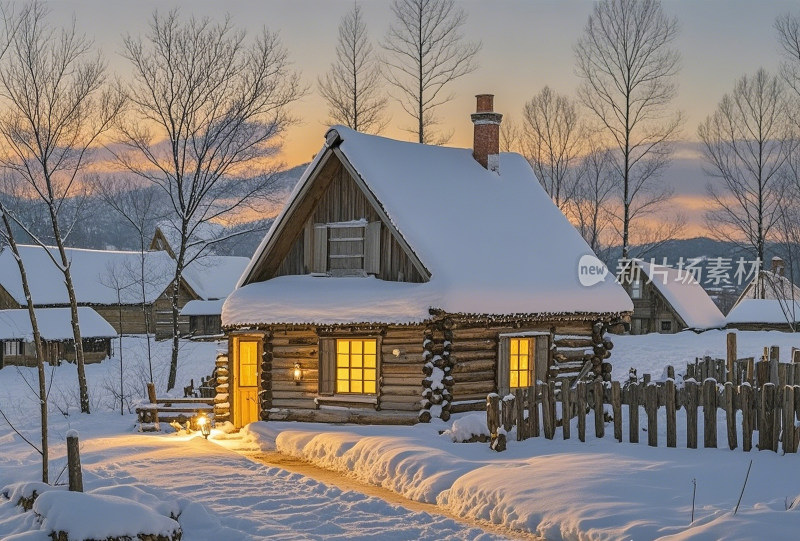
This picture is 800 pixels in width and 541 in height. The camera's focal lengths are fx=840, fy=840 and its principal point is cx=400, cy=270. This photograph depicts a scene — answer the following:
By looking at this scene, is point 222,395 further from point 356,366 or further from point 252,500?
point 252,500

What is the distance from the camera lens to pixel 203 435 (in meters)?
20.9

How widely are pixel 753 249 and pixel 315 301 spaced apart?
30.7 metres

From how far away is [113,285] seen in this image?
183ft

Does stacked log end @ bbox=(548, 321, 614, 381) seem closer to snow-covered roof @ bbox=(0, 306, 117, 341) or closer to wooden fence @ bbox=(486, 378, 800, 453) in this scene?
wooden fence @ bbox=(486, 378, 800, 453)

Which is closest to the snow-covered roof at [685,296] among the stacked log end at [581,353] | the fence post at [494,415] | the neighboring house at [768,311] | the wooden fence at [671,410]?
the neighboring house at [768,311]

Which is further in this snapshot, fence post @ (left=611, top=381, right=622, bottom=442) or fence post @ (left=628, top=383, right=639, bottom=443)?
fence post @ (left=628, top=383, right=639, bottom=443)

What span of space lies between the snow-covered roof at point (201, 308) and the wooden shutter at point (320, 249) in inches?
1336

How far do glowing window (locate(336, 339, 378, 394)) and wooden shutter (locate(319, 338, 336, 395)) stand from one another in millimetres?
99

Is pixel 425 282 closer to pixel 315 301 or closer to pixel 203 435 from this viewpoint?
pixel 315 301

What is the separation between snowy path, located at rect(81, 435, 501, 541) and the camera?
1062 centimetres

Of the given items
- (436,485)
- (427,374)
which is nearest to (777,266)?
(427,374)

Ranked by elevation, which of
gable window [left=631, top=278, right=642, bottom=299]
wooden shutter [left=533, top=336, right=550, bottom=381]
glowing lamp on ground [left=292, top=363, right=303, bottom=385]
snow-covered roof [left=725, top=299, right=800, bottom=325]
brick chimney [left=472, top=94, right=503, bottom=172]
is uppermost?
brick chimney [left=472, top=94, right=503, bottom=172]

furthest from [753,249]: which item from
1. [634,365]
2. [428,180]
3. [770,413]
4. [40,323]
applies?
[40,323]

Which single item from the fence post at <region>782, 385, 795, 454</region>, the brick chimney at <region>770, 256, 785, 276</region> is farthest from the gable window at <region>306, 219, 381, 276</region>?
the brick chimney at <region>770, 256, 785, 276</region>
